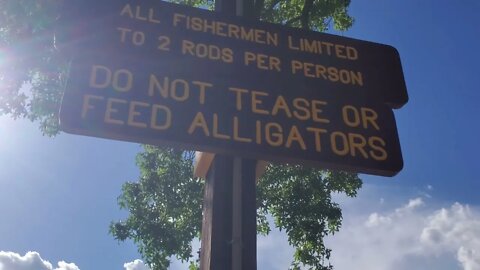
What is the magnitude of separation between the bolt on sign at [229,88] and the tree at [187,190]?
22.4 feet

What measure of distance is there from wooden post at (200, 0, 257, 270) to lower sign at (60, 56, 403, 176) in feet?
1.38

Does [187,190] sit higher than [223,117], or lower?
higher

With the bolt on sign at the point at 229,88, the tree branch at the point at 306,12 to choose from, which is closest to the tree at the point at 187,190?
the tree branch at the point at 306,12

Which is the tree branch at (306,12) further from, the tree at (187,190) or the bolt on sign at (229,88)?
the bolt on sign at (229,88)

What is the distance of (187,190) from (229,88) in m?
9.75

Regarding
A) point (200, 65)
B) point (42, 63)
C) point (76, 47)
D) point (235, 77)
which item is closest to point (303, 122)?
point (235, 77)

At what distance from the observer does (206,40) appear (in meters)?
4.32

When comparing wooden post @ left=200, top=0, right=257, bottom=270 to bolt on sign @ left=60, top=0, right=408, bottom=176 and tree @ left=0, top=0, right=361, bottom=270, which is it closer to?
bolt on sign @ left=60, top=0, right=408, bottom=176

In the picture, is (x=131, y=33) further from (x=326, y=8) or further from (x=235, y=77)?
(x=326, y=8)

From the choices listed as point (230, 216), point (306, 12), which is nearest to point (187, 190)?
point (306, 12)

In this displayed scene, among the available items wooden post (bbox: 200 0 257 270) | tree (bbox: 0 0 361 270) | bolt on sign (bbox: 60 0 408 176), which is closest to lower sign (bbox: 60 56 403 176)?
bolt on sign (bbox: 60 0 408 176)

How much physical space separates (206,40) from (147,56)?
59cm

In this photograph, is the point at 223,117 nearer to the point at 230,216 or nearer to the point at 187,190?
the point at 230,216

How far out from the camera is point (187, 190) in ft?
44.1
